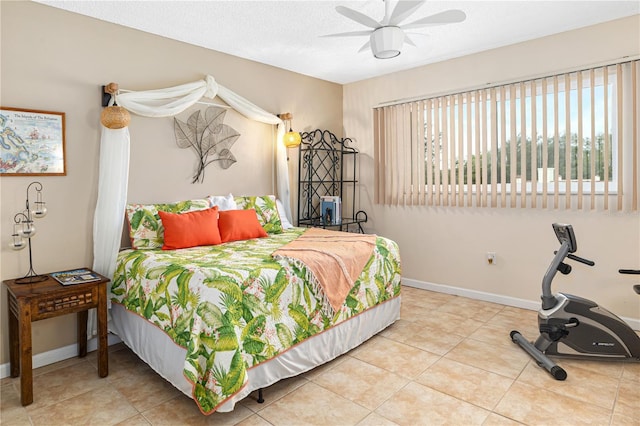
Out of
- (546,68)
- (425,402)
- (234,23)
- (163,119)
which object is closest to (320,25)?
(234,23)

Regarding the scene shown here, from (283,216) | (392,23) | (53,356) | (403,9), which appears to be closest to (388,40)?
(392,23)

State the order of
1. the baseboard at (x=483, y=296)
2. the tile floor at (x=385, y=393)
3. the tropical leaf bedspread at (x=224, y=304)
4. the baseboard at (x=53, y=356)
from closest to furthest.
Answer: the tropical leaf bedspread at (x=224, y=304) < the tile floor at (x=385, y=393) < the baseboard at (x=53, y=356) < the baseboard at (x=483, y=296)

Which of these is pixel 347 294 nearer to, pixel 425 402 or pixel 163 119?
pixel 425 402

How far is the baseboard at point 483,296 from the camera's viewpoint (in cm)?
376

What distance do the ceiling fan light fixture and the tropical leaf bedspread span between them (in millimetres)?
1597

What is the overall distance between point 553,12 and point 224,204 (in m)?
3.27

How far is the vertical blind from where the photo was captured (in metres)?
3.31

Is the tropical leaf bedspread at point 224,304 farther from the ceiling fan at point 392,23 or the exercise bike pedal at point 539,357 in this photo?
the ceiling fan at point 392,23

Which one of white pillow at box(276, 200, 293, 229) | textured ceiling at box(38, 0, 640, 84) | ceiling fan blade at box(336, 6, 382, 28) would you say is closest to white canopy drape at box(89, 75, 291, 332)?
textured ceiling at box(38, 0, 640, 84)

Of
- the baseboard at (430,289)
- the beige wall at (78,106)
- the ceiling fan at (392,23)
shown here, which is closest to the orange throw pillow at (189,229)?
the beige wall at (78,106)

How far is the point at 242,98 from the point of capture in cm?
396

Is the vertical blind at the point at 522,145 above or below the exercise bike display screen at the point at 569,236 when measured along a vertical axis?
above

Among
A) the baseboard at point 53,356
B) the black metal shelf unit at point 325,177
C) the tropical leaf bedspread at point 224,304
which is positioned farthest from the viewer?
the black metal shelf unit at point 325,177

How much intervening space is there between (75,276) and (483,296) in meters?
A: 3.77
